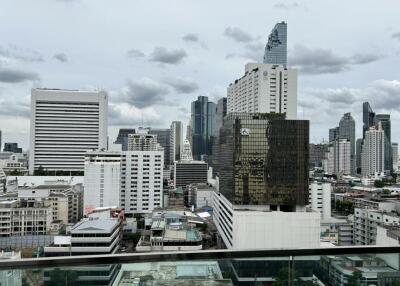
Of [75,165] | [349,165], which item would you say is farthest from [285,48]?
[75,165]

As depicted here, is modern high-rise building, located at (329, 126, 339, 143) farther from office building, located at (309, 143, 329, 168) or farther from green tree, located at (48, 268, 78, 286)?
green tree, located at (48, 268, 78, 286)

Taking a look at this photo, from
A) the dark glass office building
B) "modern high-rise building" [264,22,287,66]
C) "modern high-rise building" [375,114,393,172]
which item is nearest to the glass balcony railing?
the dark glass office building

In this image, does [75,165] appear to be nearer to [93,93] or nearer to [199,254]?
[93,93]

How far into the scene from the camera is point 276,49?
58344 millimetres

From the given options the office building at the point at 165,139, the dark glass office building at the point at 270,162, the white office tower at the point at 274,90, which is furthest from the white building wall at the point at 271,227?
the office building at the point at 165,139

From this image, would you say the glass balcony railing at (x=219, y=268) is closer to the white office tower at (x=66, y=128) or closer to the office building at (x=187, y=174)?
the white office tower at (x=66, y=128)

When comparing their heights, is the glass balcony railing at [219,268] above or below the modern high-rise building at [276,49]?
below

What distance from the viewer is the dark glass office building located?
16609mm

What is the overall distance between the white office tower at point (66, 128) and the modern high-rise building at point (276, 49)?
1065 inches

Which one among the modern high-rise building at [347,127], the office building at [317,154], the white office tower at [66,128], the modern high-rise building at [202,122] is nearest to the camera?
the white office tower at [66,128]

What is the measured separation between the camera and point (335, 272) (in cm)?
188

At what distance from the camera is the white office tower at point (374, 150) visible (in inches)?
2483

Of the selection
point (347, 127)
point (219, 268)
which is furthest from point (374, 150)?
point (219, 268)

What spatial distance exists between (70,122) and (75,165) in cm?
456
